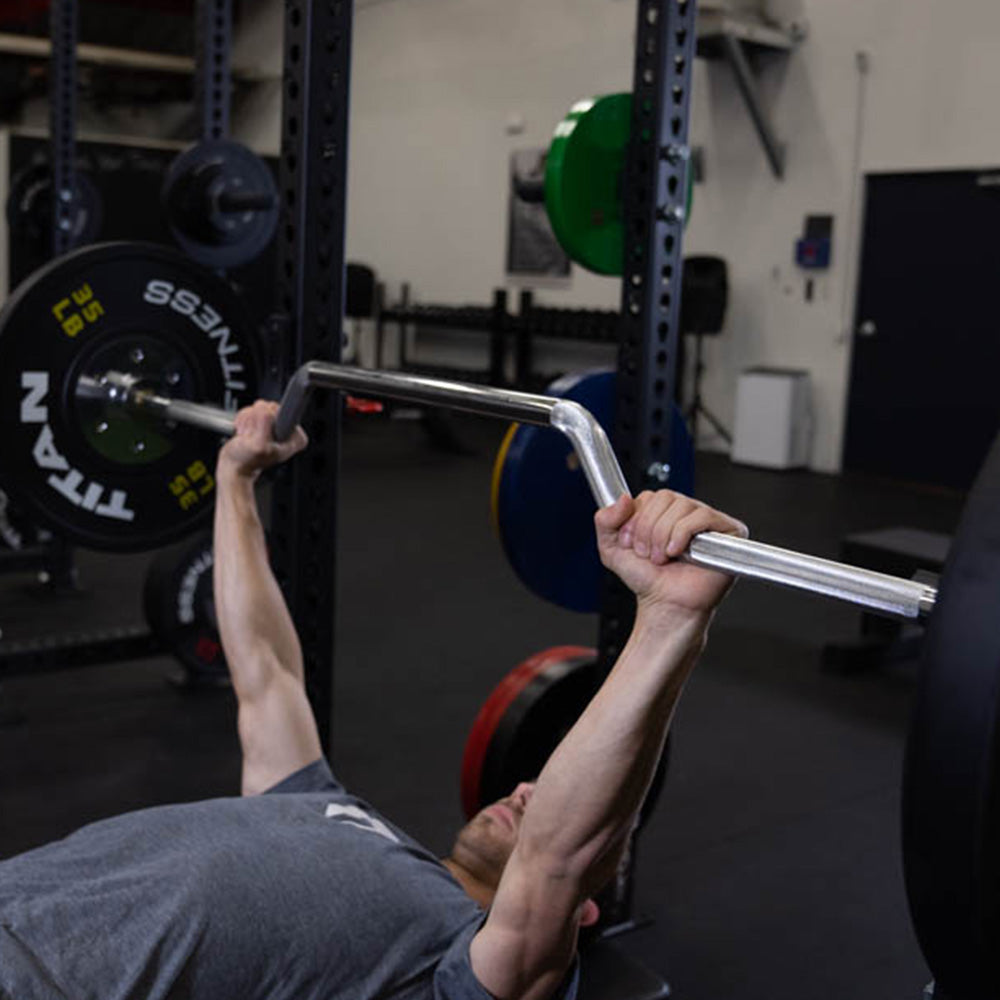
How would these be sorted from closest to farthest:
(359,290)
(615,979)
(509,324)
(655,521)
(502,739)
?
1. (655,521)
2. (615,979)
3. (502,739)
4. (509,324)
5. (359,290)

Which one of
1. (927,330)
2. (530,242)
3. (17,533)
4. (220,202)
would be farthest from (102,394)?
(530,242)

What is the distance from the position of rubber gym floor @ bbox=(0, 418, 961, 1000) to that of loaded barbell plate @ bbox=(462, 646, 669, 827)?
0.30 m

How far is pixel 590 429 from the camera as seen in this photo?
1.09 meters

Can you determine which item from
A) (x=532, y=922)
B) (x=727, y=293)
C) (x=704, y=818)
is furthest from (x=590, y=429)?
(x=727, y=293)

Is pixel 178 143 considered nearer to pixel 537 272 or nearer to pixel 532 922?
pixel 537 272

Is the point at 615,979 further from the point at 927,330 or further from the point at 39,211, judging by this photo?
the point at 927,330

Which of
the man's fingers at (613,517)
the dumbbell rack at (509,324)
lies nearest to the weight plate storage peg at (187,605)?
the man's fingers at (613,517)

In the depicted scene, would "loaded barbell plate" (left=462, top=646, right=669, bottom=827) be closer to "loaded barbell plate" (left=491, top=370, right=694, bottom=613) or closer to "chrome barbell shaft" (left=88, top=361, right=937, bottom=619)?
"loaded barbell plate" (left=491, top=370, right=694, bottom=613)

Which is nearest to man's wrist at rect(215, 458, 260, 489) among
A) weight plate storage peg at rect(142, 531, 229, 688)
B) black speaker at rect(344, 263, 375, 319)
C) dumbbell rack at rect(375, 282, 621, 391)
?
weight plate storage peg at rect(142, 531, 229, 688)

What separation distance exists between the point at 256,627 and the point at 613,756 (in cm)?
66

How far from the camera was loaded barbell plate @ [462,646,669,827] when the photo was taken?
1842 millimetres

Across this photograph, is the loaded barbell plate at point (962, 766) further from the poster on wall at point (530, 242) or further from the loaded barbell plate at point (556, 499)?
the poster on wall at point (530, 242)

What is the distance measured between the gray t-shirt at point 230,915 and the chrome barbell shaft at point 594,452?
0.44 metres

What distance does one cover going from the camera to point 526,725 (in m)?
1.85
